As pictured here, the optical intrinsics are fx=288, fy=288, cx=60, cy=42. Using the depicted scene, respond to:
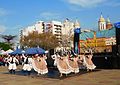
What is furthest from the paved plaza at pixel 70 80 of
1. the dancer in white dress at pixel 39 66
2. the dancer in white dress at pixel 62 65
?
the dancer in white dress at pixel 39 66

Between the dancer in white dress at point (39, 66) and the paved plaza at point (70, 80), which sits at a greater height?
the dancer in white dress at point (39, 66)

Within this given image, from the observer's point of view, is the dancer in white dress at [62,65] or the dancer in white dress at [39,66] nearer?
the dancer in white dress at [62,65]

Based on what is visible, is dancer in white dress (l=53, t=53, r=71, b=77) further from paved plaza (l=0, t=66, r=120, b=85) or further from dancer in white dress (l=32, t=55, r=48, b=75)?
dancer in white dress (l=32, t=55, r=48, b=75)

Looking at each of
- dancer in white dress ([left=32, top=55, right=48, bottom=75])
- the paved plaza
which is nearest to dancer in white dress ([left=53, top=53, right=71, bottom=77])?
the paved plaza

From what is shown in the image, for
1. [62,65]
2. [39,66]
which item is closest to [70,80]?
[62,65]

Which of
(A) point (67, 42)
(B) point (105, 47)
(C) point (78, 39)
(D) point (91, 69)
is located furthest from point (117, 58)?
(A) point (67, 42)

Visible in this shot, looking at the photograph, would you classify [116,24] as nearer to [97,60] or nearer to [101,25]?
[97,60]

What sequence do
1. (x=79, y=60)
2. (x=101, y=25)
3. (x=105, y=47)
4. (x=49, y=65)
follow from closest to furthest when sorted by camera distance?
(x=79, y=60), (x=49, y=65), (x=105, y=47), (x=101, y=25)

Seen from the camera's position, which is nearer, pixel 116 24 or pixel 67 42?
pixel 116 24

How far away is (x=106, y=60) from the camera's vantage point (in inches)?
1029

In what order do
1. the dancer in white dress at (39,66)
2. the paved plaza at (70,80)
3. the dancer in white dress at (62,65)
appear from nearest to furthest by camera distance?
the paved plaza at (70,80), the dancer in white dress at (62,65), the dancer in white dress at (39,66)

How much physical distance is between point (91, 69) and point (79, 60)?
1.24 m

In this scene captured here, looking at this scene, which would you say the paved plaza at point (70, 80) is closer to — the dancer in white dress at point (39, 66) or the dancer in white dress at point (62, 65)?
the dancer in white dress at point (62, 65)

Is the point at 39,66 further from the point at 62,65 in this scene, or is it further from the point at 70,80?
the point at 70,80
